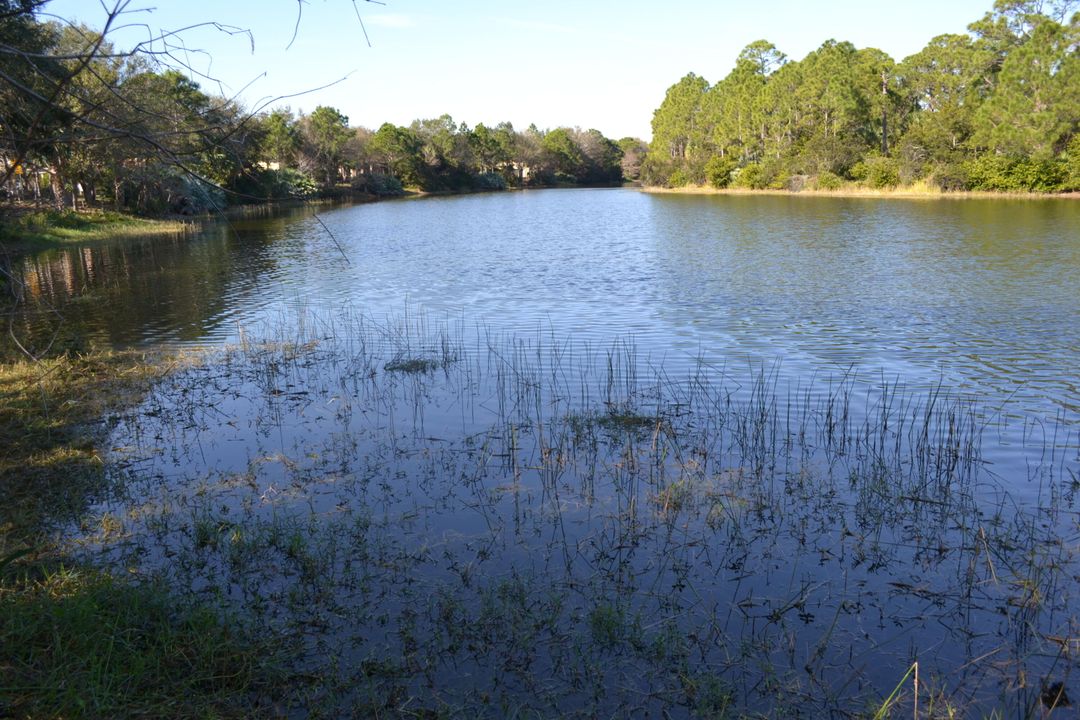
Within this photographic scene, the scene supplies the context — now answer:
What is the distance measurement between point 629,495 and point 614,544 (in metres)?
0.98

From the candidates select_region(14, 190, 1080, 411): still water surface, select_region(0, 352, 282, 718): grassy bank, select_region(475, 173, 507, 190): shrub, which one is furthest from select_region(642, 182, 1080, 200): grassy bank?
select_region(0, 352, 282, 718): grassy bank

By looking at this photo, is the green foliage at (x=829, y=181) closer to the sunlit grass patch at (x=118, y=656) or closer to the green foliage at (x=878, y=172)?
the green foliage at (x=878, y=172)

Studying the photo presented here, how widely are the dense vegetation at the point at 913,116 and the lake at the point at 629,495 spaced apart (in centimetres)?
3728

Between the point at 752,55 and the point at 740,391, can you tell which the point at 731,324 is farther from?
the point at 752,55

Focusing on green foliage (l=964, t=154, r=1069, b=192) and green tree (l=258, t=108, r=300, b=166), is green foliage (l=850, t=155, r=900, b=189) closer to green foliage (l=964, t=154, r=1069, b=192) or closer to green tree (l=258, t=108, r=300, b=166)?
green foliage (l=964, t=154, r=1069, b=192)

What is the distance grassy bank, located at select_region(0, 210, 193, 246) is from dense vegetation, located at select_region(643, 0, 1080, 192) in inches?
1851

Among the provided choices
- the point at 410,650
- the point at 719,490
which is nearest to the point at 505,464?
the point at 719,490

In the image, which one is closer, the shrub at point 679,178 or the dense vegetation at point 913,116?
the dense vegetation at point 913,116

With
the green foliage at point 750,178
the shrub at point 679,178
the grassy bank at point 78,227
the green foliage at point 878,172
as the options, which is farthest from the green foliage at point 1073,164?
the grassy bank at point 78,227

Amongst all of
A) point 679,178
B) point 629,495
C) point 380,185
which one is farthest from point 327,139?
point 629,495

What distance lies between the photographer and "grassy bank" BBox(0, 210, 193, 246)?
27906 millimetres

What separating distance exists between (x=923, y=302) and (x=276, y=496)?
14.5 meters

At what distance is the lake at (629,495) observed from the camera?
4.53 metres

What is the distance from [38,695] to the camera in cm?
358
